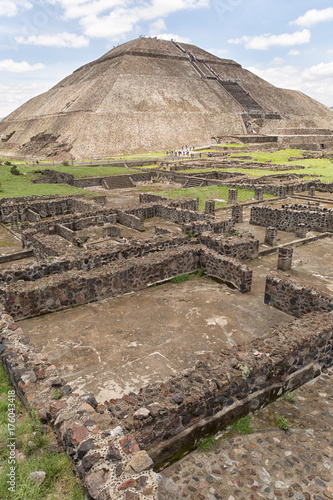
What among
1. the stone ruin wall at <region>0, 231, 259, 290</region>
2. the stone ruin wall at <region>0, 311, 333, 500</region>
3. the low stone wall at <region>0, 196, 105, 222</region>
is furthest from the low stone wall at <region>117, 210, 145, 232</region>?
the stone ruin wall at <region>0, 311, 333, 500</region>

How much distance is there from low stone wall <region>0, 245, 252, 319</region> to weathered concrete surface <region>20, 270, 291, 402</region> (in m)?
0.33

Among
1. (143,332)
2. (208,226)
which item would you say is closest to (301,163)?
(208,226)

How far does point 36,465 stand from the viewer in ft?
13.2

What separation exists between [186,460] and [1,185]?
1337 inches

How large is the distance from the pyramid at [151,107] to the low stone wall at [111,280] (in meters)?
58.0

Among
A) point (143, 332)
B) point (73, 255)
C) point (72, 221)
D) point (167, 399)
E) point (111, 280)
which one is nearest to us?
point (167, 399)

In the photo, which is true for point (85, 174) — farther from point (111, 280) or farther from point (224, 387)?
point (224, 387)

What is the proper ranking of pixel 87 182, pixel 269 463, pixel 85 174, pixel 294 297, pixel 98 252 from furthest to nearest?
pixel 85 174, pixel 87 182, pixel 98 252, pixel 294 297, pixel 269 463

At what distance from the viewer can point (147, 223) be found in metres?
21.4

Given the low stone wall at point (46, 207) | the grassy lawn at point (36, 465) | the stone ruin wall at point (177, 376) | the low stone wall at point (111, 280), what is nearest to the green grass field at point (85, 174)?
the low stone wall at point (46, 207)

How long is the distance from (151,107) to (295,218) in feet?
245

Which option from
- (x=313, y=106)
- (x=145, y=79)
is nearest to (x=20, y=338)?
(x=145, y=79)

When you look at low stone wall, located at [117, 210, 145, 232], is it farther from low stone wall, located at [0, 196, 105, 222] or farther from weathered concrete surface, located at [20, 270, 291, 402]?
weathered concrete surface, located at [20, 270, 291, 402]

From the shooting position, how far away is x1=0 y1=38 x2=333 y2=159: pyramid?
73250mm
